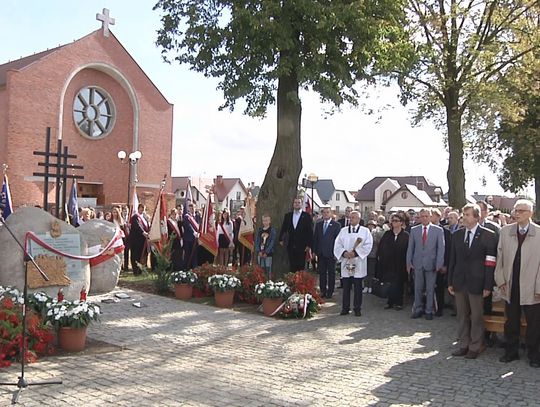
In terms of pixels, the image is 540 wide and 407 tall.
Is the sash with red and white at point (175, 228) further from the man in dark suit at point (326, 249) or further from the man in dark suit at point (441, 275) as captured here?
the man in dark suit at point (441, 275)

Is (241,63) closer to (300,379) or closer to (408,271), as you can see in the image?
(408,271)

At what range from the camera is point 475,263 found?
7.75 metres

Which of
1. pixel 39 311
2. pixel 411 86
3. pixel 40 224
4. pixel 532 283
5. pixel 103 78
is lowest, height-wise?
pixel 39 311

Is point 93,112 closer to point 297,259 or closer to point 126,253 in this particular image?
point 126,253

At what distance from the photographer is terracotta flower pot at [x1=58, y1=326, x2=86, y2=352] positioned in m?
7.36

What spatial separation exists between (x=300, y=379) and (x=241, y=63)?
8923 millimetres

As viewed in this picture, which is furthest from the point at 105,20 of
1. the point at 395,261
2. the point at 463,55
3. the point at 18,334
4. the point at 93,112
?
the point at 18,334

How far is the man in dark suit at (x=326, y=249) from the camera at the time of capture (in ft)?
41.9

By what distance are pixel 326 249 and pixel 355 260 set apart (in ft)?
7.01

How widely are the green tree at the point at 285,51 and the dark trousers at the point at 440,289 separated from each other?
3.83 m

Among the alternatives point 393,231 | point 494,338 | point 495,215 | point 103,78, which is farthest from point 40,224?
point 103,78

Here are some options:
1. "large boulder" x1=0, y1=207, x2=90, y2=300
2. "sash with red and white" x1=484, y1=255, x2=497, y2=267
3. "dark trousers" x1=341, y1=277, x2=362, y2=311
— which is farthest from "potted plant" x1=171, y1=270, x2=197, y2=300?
"sash with red and white" x1=484, y1=255, x2=497, y2=267

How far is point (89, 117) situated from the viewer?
37188 millimetres

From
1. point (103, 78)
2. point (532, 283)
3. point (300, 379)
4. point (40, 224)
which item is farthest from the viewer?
point (103, 78)
